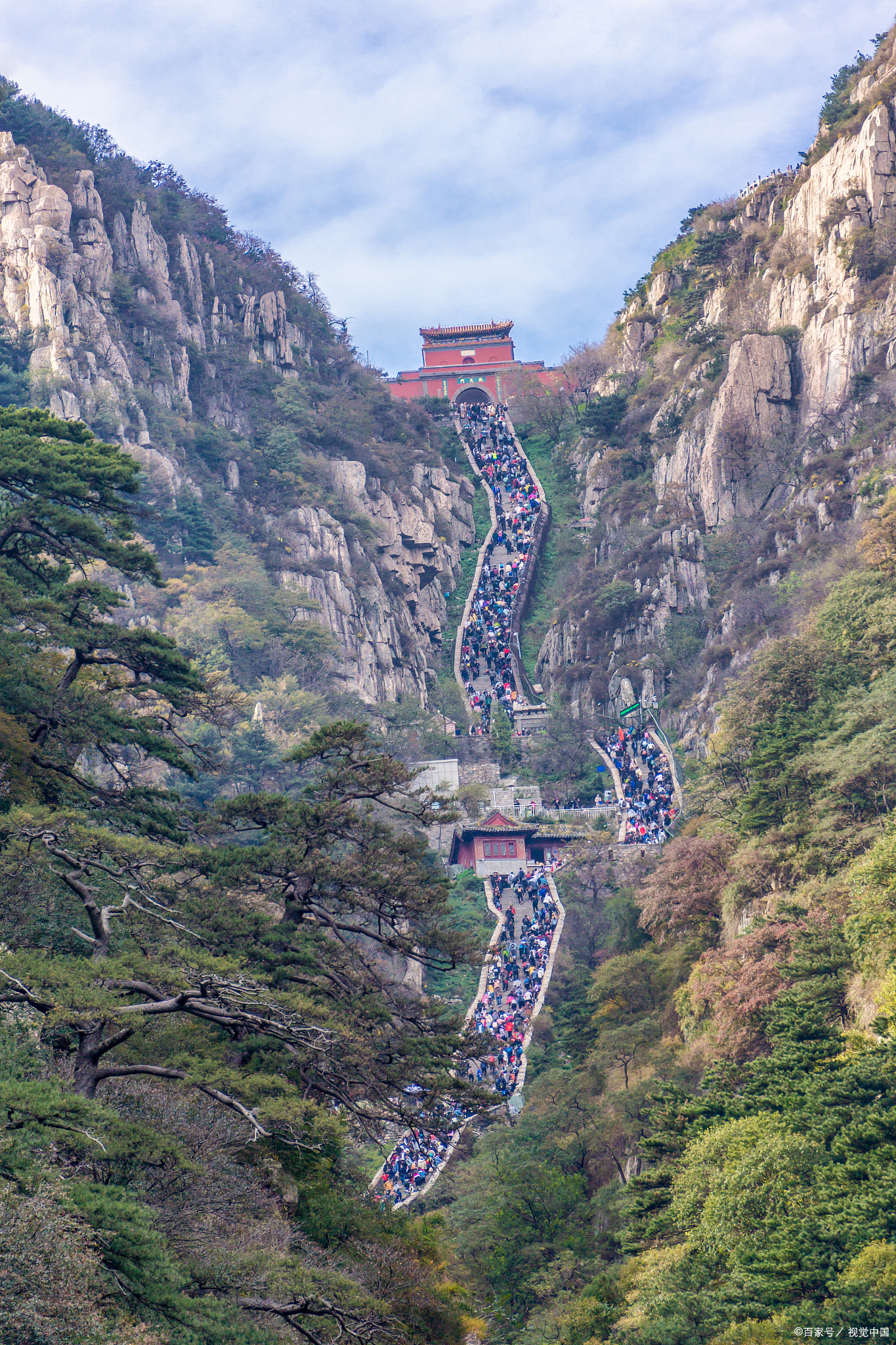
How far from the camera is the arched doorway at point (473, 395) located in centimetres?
7038

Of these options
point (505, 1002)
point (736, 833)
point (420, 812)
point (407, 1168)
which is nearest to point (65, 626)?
point (420, 812)

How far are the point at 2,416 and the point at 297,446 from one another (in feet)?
116

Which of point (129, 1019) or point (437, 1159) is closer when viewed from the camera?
point (129, 1019)

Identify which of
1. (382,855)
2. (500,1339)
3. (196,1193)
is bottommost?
(500,1339)

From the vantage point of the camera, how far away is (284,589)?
50.3m

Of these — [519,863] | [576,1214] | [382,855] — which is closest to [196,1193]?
[382,855]

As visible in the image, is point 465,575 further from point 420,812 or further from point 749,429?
point 420,812

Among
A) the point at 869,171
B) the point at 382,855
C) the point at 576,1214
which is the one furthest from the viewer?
the point at 869,171

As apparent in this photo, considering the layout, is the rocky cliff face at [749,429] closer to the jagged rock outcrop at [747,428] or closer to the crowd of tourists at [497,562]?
the jagged rock outcrop at [747,428]

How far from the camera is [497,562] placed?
2372 inches

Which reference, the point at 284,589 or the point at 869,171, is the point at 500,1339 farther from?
the point at 869,171

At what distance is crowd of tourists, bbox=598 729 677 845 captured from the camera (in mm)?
40312

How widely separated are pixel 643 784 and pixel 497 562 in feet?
62.6

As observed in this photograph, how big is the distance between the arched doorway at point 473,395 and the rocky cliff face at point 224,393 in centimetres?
586
